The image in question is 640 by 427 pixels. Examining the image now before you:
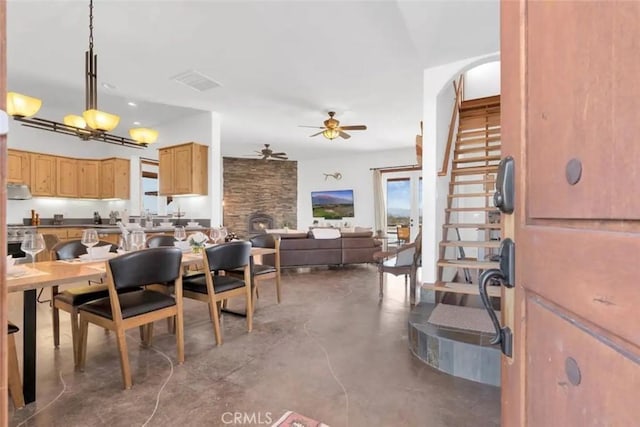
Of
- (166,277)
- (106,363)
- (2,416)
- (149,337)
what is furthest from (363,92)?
(2,416)

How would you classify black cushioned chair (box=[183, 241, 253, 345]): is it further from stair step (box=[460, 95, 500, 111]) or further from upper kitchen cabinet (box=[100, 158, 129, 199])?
stair step (box=[460, 95, 500, 111])

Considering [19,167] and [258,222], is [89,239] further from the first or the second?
[258,222]

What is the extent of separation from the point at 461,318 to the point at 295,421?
5.39 feet

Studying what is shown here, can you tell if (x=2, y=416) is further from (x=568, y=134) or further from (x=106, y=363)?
(x=106, y=363)

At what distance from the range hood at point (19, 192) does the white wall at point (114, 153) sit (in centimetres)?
12

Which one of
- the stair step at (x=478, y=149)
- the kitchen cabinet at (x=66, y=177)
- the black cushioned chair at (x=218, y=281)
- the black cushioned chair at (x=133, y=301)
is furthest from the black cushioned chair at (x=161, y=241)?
the stair step at (x=478, y=149)

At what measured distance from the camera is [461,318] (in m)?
2.63

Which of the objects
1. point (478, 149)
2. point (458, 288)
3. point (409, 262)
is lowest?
point (458, 288)

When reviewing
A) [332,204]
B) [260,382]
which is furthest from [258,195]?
[260,382]

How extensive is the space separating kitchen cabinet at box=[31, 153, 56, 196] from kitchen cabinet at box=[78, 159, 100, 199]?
454mm

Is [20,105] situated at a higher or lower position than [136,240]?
higher

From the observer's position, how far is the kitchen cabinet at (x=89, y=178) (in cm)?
625

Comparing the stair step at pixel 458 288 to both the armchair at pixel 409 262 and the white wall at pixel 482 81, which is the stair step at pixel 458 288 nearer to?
the armchair at pixel 409 262

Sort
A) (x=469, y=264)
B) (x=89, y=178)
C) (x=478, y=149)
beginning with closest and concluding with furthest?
1. (x=469, y=264)
2. (x=478, y=149)
3. (x=89, y=178)
